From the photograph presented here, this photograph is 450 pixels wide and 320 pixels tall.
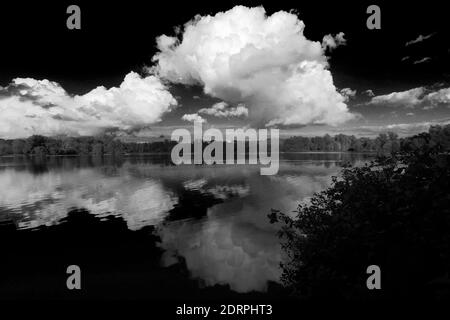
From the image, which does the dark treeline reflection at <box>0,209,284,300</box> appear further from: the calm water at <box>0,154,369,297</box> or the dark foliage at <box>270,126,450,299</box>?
the dark foliage at <box>270,126,450,299</box>

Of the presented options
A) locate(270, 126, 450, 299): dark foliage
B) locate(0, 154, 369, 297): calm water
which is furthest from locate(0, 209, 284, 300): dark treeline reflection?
locate(270, 126, 450, 299): dark foliage

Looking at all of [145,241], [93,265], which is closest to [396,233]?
[93,265]

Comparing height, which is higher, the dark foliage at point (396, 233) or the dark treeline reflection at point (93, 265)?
the dark foliage at point (396, 233)

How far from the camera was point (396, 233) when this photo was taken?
403 inches

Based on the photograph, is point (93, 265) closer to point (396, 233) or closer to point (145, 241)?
point (145, 241)

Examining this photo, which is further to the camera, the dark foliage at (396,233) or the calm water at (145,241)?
the calm water at (145,241)

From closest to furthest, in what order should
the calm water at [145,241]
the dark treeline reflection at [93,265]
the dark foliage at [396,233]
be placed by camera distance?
1. the dark foliage at [396,233]
2. the dark treeline reflection at [93,265]
3. the calm water at [145,241]

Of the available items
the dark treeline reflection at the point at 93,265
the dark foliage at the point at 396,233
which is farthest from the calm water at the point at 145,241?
the dark foliage at the point at 396,233

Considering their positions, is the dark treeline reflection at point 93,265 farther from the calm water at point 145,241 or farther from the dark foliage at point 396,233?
the dark foliage at point 396,233

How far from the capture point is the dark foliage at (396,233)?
9320 millimetres
